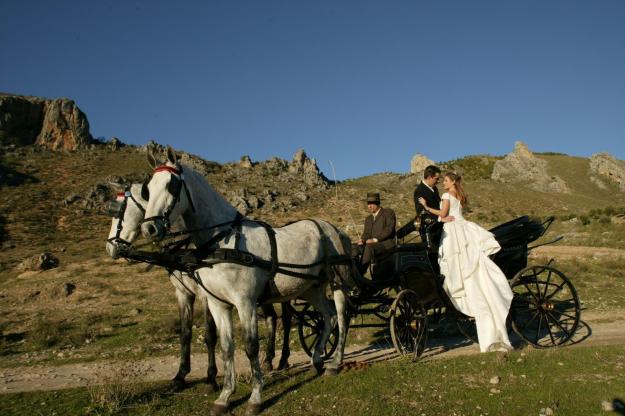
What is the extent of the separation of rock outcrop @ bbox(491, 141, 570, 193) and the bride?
5950 cm

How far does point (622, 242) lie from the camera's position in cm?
2345

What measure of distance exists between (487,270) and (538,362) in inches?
70.9

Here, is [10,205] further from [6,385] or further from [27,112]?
[6,385]

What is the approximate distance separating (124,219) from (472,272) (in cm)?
563

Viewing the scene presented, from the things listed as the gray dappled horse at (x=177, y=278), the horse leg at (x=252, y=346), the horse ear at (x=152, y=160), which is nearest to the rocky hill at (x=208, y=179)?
the gray dappled horse at (x=177, y=278)

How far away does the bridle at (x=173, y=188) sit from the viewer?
5.21 m

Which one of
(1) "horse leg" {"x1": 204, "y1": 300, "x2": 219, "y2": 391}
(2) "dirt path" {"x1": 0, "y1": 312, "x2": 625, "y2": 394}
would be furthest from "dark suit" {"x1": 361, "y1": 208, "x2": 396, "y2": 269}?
(1) "horse leg" {"x1": 204, "y1": 300, "x2": 219, "y2": 391}

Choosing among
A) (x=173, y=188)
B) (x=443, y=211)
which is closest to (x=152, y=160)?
(x=173, y=188)

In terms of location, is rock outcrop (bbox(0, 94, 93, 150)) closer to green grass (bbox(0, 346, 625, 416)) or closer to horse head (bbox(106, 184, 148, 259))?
horse head (bbox(106, 184, 148, 259))

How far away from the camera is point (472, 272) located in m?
7.73

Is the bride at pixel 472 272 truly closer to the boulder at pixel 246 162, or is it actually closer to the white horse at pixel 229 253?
the white horse at pixel 229 253

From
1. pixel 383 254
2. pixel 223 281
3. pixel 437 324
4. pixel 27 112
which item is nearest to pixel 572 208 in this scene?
pixel 437 324

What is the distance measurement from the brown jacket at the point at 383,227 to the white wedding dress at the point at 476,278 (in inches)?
36.4

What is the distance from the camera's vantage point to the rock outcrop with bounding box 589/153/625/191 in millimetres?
62781
